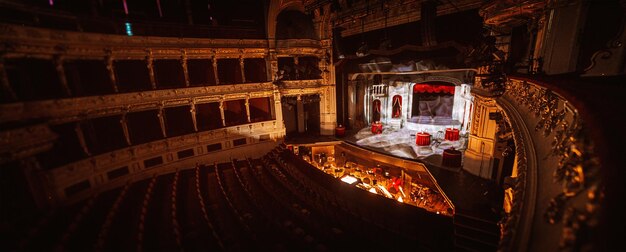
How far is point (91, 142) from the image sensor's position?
10211mm

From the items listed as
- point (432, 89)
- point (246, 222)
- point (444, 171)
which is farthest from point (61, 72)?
point (432, 89)

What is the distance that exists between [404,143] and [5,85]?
16.8 meters

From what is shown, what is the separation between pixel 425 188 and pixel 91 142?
1460 cm

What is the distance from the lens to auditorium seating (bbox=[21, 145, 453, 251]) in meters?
6.42

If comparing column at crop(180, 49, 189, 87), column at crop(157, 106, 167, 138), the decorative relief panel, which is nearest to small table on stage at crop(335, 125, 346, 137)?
column at crop(180, 49, 189, 87)

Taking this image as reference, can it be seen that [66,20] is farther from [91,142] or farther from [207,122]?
[207,122]

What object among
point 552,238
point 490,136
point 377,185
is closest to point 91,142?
point 377,185

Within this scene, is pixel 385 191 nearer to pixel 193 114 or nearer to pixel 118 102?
pixel 193 114

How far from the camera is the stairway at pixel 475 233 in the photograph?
692 centimetres

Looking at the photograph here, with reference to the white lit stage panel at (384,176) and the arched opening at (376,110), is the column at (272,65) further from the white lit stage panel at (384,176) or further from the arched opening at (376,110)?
the arched opening at (376,110)

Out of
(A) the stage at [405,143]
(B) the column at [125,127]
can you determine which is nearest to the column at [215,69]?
(B) the column at [125,127]

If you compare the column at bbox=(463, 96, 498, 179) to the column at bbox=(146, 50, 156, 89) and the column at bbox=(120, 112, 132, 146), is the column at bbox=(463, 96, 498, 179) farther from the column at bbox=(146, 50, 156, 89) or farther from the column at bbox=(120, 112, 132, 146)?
the column at bbox=(120, 112, 132, 146)

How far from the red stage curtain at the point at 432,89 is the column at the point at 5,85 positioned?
20.0 metres

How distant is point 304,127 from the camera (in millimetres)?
17672
